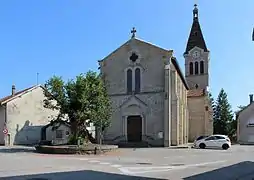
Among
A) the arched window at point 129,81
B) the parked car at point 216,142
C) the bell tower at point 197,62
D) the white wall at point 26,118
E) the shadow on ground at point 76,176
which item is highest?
the bell tower at point 197,62

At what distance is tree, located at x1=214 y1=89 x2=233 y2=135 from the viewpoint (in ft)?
235

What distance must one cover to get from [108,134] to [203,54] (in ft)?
107

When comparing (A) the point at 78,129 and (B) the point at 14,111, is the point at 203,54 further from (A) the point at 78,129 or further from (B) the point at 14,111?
(A) the point at 78,129

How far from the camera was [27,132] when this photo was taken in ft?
143

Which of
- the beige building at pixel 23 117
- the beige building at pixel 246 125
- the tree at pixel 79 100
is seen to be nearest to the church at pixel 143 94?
the beige building at pixel 23 117

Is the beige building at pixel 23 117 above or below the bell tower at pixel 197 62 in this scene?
below

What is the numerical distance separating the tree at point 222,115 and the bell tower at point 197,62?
10062mm

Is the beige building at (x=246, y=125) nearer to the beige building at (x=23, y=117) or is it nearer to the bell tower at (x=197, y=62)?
the bell tower at (x=197, y=62)

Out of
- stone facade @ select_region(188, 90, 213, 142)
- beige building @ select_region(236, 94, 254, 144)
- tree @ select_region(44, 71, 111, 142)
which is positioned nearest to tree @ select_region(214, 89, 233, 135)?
beige building @ select_region(236, 94, 254, 144)

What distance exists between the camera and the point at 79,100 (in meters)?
29.3

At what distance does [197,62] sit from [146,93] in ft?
99.7

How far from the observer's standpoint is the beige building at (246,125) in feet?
196

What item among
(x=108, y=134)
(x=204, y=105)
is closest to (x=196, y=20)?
(x=204, y=105)

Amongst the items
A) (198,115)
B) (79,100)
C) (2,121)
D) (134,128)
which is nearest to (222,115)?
(198,115)
